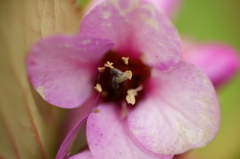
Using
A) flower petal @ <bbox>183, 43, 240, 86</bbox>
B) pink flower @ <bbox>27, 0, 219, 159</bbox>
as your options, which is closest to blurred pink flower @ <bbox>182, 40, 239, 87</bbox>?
flower petal @ <bbox>183, 43, 240, 86</bbox>

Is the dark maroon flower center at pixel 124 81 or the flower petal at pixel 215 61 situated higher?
the dark maroon flower center at pixel 124 81

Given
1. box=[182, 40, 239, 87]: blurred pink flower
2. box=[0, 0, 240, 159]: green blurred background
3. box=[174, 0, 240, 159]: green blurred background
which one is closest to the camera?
box=[0, 0, 240, 159]: green blurred background

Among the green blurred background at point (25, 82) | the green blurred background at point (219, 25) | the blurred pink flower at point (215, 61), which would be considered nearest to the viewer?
the green blurred background at point (25, 82)

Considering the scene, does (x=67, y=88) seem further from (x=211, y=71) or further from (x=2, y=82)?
(x=211, y=71)

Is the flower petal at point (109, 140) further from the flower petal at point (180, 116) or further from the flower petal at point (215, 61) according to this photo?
the flower petal at point (215, 61)

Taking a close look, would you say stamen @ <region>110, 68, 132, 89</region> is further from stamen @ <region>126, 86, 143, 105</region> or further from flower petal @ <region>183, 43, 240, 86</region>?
flower petal @ <region>183, 43, 240, 86</region>

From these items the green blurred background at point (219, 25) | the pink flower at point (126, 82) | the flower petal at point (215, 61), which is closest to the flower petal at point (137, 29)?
the pink flower at point (126, 82)
